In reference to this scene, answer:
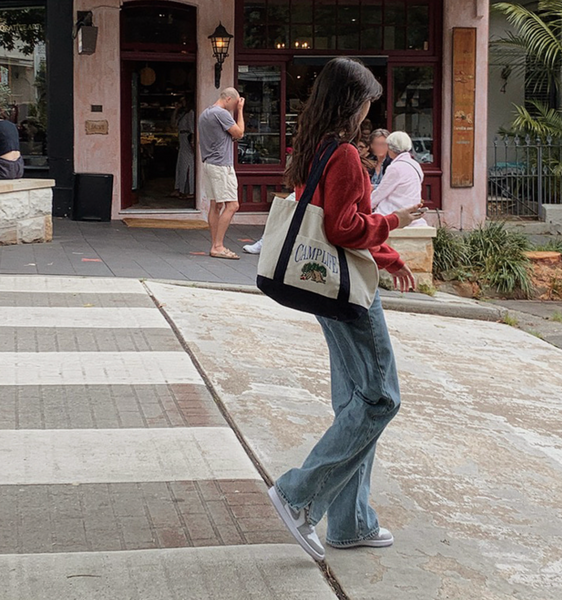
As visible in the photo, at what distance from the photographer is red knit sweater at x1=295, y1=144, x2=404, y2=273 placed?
3457 mm

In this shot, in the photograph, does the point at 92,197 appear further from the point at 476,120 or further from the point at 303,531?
the point at 303,531

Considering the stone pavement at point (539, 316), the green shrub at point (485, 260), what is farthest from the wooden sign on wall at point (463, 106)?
→ the stone pavement at point (539, 316)

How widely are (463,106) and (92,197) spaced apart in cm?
604

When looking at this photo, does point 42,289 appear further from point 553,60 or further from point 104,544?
point 553,60

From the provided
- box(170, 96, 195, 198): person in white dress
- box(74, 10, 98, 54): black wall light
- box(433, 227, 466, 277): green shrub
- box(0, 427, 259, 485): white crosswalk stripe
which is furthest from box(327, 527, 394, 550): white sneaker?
box(170, 96, 195, 198): person in white dress

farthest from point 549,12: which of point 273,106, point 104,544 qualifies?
point 104,544

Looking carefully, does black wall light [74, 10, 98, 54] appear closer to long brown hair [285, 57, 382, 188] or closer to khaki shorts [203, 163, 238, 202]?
khaki shorts [203, 163, 238, 202]

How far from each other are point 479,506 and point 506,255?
785 centimetres

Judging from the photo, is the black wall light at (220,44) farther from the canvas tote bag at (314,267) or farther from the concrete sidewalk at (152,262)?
the canvas tote bag at (314,267)

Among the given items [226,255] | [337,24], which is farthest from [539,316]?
[337,24]

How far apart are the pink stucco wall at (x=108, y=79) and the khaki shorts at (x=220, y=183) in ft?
15.8

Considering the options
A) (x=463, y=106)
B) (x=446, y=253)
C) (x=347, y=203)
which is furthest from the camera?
(x=463, y=106)

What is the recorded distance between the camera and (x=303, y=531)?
3.72 metres

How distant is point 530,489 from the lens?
4.86 m
